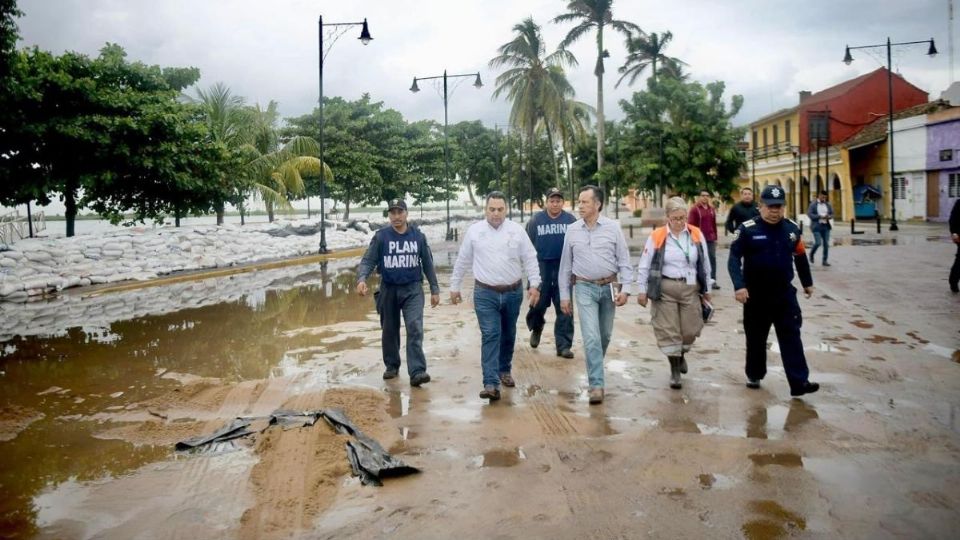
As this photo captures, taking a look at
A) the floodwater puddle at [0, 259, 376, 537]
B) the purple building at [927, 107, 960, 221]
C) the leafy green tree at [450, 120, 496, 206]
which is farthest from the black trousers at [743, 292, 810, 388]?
the leafy green tree at [450, 120, 496, 206]

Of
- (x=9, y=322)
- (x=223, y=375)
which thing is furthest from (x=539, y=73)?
(x=223, y=375)

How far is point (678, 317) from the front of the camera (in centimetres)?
609

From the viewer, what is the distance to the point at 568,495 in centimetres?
382

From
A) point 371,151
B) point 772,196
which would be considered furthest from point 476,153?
point 772,196

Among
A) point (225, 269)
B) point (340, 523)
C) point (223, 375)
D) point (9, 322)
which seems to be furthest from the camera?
point (225, 269)

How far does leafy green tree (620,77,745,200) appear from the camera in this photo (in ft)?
105

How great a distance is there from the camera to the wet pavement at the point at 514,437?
3566 millimetres

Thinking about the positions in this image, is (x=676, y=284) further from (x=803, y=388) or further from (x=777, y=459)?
(x=777, y=459)

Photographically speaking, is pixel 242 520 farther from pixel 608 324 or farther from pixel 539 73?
pixel 539 73

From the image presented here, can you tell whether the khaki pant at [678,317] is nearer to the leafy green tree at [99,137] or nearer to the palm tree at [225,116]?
the leafy green tree at [99,137]

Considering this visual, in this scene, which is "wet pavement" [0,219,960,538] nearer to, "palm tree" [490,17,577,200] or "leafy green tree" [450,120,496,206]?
"palm tree" [490,17,577,200]

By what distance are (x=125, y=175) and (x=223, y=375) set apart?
17189mm

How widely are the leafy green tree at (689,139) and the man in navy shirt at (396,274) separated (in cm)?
2697

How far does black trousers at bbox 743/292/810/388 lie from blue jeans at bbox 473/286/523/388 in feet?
6.51
